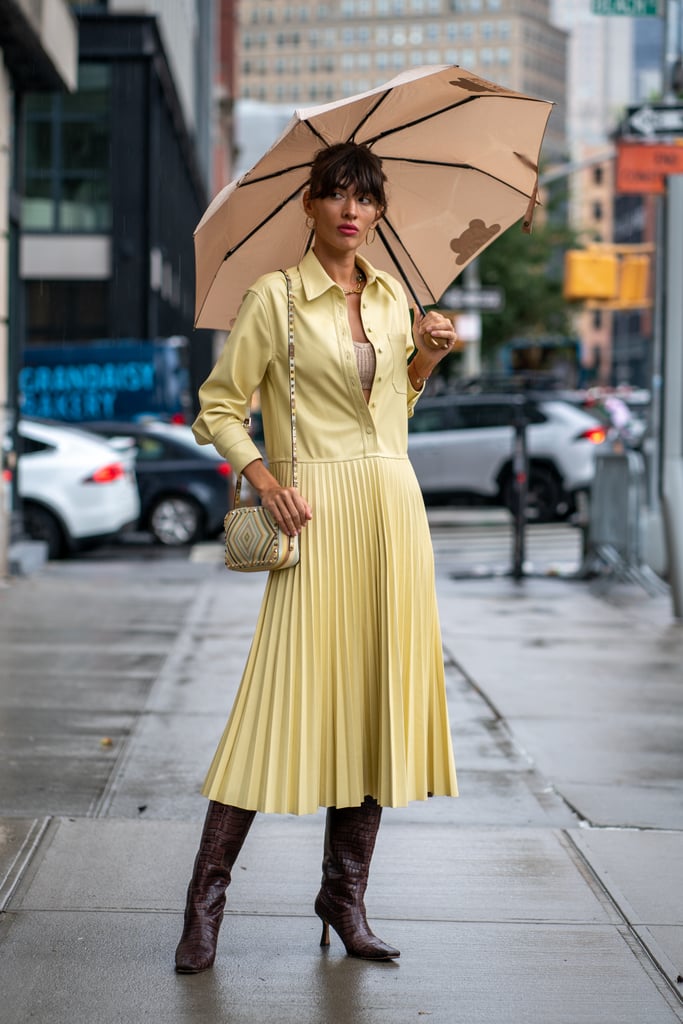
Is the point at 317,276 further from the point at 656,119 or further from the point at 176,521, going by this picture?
Answer: the point at 176,521

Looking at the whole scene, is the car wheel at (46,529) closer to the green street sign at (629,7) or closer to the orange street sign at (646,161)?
the orange street sign at (646,161)

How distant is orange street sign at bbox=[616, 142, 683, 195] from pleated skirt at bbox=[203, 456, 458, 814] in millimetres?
7889

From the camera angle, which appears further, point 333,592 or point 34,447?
point 34,447

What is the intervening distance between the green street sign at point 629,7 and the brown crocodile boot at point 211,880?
10.5m

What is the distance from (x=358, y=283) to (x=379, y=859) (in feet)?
6.34

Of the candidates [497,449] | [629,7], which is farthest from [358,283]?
[497,449]

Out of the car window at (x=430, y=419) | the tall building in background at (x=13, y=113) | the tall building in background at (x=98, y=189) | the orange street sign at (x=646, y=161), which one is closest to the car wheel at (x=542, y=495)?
the car window at (x=430, y=419)

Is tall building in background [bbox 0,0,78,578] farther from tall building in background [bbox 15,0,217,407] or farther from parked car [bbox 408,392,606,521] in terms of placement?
tall building in background [bbox 15,0,217,407]

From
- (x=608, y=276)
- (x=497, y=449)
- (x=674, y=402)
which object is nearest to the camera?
(x=674, y=402)

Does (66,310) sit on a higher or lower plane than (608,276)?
lower

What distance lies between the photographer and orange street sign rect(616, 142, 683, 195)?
11273 mm

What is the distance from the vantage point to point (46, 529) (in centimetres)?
1598

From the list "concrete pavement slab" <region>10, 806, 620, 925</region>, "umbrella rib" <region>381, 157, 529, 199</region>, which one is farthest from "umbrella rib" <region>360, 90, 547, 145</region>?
"concrete pavement slab" <region>10, 806, 620, 925</region>

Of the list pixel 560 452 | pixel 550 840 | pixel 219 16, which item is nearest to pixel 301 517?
pixel 550 840
